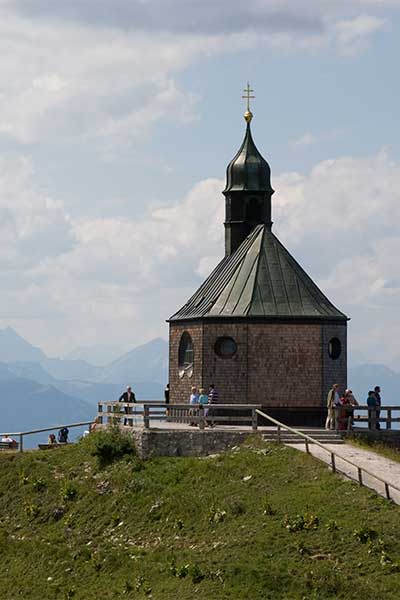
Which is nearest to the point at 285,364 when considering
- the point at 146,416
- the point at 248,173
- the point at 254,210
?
the point at 146,416

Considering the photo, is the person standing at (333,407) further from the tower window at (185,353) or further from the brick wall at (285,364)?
the tower window at (185,353)

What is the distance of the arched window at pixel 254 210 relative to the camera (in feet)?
170

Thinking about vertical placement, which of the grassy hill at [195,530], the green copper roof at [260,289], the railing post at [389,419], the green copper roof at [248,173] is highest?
the green copper roof at [248,173]

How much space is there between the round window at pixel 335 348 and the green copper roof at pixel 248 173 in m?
7.71

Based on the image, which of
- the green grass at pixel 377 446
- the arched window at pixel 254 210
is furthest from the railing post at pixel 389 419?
the arched window at pixel 254 210

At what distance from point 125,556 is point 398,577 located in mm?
8429

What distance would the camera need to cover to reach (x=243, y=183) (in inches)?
2037

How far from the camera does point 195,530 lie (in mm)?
34219

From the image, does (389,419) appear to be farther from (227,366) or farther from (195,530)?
(195,530)

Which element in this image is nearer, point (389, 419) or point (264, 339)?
point (389, 419)

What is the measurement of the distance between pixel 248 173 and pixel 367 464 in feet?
61.8

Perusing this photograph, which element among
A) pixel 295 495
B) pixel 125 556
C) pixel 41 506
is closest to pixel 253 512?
pixel 295 495

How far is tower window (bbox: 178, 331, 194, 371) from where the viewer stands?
48.5 meters

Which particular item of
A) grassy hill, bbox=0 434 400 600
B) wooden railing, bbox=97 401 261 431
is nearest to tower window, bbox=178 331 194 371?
wooden railing, bbox=97 401 261 431
